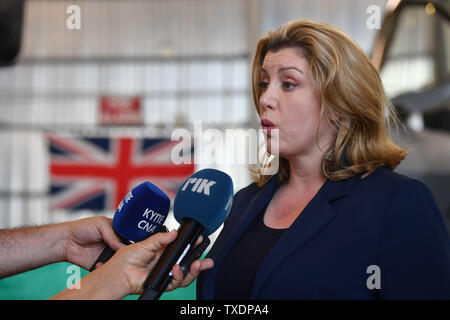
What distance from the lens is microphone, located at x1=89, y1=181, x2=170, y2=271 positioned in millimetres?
940

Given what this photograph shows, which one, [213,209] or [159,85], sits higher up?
[159,85]

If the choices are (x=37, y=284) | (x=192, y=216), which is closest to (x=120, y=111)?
(x=37, y=284)

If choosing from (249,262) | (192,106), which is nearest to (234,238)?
(249,262)

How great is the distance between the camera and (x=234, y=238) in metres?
1.12

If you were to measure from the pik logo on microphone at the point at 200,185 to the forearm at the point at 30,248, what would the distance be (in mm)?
451

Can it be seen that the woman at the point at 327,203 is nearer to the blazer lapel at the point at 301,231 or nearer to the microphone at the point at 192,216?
the blazer lapel at the point at 301,231

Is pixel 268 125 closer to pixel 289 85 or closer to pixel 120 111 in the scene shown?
pixel 289 85

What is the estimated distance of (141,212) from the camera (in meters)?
0.95

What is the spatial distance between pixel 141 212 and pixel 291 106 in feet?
1.46

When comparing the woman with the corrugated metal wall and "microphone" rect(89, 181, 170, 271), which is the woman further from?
the corrugated metal wall

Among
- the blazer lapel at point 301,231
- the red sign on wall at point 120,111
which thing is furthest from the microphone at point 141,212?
the red sign on wall at point 120,111

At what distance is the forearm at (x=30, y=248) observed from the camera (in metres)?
1.20

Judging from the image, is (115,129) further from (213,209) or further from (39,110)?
(213,209)
